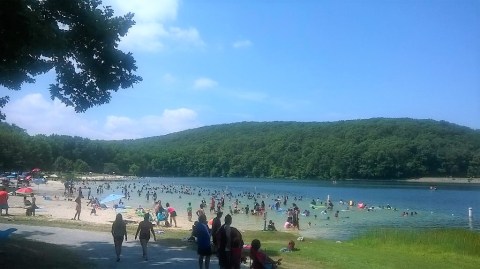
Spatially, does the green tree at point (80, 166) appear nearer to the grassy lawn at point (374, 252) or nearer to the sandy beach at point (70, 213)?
the sandy beach at point (70, 213)

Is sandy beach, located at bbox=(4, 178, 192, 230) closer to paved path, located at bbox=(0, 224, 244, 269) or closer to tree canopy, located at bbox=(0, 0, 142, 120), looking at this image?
paved path, located at bbox=(0, 224, 244, 269)

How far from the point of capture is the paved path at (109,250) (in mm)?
12447

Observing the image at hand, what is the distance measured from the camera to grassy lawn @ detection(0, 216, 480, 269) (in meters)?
13.1

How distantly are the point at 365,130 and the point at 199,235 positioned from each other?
164 m

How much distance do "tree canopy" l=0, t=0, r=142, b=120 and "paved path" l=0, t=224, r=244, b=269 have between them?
4199mm

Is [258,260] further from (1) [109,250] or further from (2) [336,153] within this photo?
(2) [336,153]

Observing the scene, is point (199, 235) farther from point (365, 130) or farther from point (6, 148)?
point (365, 130)

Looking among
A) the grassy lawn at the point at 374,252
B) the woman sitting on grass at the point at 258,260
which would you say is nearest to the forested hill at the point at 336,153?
the grassy lawn at the point at 374,252

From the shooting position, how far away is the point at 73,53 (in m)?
12.5

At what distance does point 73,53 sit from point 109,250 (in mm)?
5936

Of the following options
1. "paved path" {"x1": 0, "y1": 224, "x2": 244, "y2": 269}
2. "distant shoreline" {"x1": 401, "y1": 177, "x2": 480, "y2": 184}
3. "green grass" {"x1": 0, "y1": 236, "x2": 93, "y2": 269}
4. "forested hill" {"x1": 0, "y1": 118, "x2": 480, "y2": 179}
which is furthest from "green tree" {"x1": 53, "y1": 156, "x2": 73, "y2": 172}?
"green grass" {"x1": 0, "y1": 236, "x2": 93, "y2": 269}

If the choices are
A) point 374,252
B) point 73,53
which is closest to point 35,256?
point 73,53

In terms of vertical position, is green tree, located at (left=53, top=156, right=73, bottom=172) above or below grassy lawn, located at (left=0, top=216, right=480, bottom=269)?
above

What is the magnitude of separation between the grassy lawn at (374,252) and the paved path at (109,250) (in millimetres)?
749
